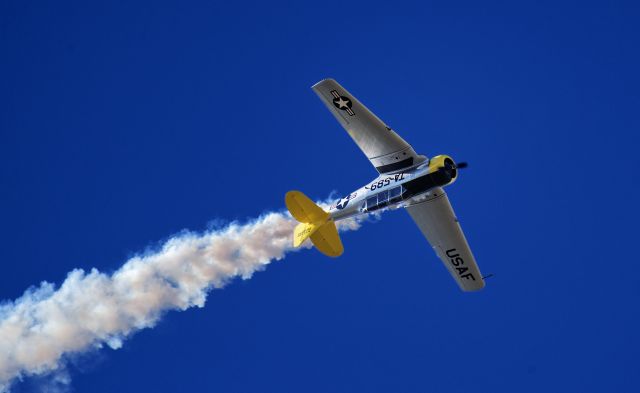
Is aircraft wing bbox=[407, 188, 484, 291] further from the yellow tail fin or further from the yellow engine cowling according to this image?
the yellow tail fin

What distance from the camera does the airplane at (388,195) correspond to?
52438 millimetres

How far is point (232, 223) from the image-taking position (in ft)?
193

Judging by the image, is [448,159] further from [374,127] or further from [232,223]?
[232,223]

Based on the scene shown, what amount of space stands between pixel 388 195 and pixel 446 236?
3845 millimetres

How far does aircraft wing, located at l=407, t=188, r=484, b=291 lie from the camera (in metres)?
54.6

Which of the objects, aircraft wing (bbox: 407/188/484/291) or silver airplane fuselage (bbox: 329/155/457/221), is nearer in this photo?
silver airplane fuselage (bbox: 329/155/457/221)

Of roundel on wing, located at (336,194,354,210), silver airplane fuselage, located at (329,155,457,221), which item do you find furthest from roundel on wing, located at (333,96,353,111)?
roundel on wing, located at (336,194,354,210)

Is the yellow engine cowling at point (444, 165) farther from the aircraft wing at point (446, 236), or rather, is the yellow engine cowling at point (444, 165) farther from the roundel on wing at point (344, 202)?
the roundel on wing at point (344, 202)

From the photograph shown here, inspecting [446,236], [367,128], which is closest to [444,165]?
[367,128]

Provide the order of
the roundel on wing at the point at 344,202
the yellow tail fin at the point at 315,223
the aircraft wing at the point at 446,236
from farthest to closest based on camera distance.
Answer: the aircraft wing at the point at 446,236 → the roundel on wing at the point at 344,202 → the yellow tail fin at the point at 315,223

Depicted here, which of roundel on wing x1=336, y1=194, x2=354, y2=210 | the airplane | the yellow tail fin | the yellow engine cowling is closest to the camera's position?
the yellow engine cowling

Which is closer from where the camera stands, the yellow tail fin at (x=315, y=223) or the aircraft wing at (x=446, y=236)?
the yellow tail fin at (x=315, y=223)

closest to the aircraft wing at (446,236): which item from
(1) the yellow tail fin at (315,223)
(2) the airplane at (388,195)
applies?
(2) the airplane at (388,195)

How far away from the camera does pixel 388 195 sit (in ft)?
174
